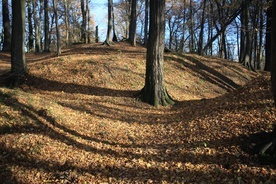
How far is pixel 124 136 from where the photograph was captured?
695 centimetres

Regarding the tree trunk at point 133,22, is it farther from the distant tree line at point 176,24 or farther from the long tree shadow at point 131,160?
the long tree shadow at point 131,160

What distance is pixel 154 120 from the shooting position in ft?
27.4

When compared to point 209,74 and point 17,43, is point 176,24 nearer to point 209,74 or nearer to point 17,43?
point 209,74

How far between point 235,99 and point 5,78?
9.14 metres

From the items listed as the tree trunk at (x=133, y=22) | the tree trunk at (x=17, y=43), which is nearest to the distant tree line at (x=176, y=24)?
the tree trunk at (x=133, y=22)

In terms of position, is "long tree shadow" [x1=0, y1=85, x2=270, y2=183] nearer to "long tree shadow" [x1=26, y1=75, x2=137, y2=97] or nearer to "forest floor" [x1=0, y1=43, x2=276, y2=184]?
"forest floor" [x1=0, y1=43, x2=276, y2=184]

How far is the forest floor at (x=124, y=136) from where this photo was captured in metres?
4.93

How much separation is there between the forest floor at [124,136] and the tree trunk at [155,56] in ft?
1.76

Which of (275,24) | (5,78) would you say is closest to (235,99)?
(275,24)

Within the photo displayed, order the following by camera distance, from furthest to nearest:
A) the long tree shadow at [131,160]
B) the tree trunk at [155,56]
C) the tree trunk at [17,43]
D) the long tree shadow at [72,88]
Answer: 1. the long tree shadow at [72,88]
2. the tree trunk at [17,43]
3. the tree trunk at [155,56]
4. the long tree shadow at [131,160]

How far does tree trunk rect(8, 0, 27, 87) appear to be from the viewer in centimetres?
1009

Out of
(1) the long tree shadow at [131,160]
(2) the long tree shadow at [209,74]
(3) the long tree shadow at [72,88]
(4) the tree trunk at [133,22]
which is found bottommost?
(1) the long tree shadow at [131,160]

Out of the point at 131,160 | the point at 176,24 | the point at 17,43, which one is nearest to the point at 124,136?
the point at 131,160

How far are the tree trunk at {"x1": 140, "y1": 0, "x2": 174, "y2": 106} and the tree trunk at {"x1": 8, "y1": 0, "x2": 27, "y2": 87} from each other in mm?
5461
